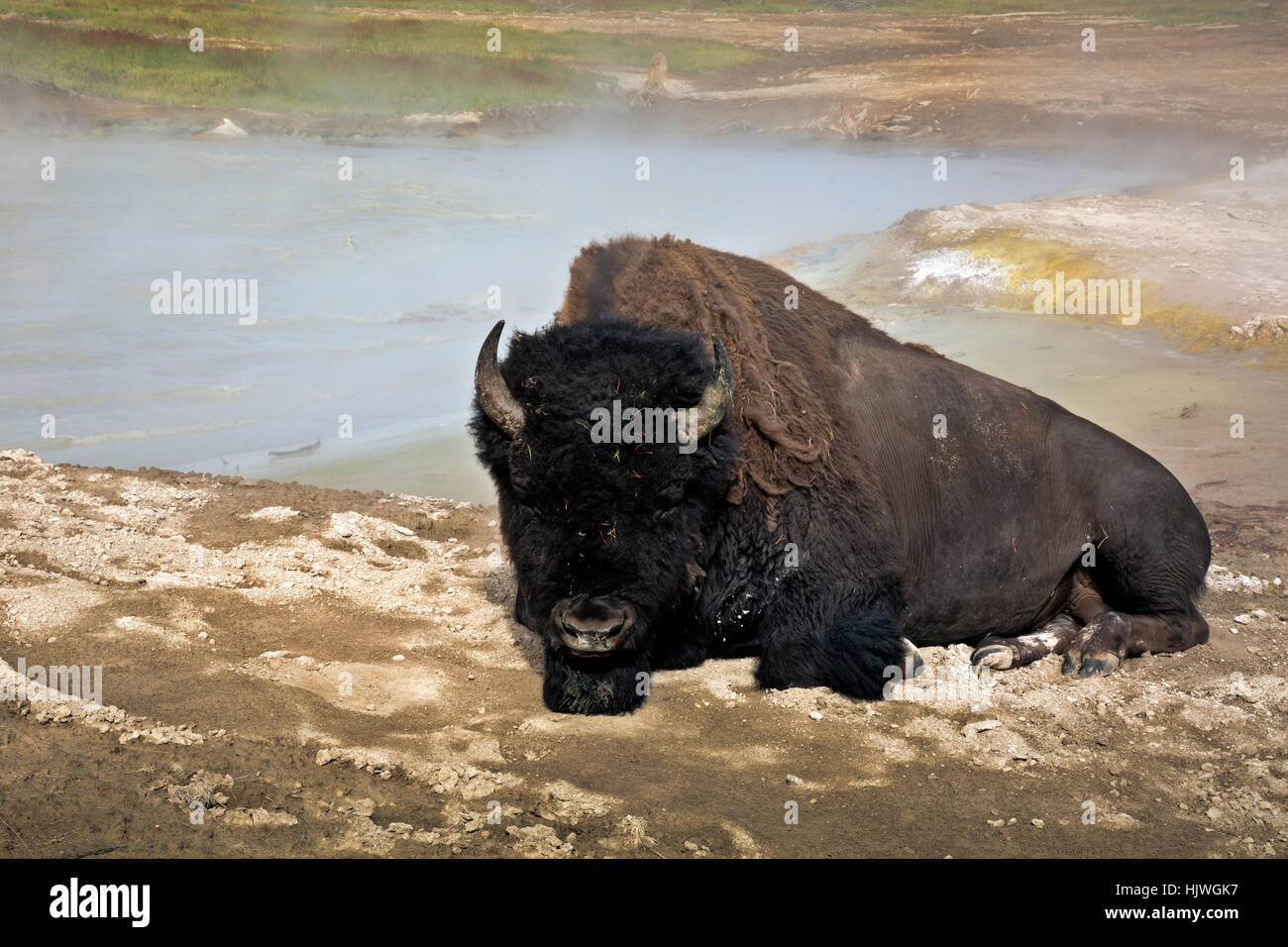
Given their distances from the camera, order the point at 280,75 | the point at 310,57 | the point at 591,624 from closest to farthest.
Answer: the point at 591,624 < the point at 280,75 < the point at 310,57

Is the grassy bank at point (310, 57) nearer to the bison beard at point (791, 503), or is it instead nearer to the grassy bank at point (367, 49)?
the grassy bank at point (367, 49)

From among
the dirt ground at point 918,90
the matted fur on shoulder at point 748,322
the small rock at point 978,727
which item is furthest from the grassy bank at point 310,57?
the small rock at point 978,727

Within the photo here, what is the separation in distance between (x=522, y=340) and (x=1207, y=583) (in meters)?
4.76

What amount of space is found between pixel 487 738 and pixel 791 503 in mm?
1887

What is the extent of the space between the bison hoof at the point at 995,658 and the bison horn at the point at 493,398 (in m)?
2.79

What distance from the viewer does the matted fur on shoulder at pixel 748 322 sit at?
5777 mm

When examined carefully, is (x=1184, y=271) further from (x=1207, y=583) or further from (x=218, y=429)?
(x=218, y=429)

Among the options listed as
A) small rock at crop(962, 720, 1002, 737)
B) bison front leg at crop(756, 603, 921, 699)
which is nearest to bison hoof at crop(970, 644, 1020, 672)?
bison front leg at crop(756, 603, 921, 699)

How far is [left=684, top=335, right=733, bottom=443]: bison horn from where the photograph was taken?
203 inches

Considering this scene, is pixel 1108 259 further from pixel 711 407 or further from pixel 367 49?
pixel 367 49

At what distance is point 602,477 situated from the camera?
492 cm

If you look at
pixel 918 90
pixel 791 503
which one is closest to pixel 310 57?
pixel 918 90

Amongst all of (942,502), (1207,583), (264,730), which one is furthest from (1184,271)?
(264,730)

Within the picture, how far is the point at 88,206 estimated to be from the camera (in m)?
24.9
